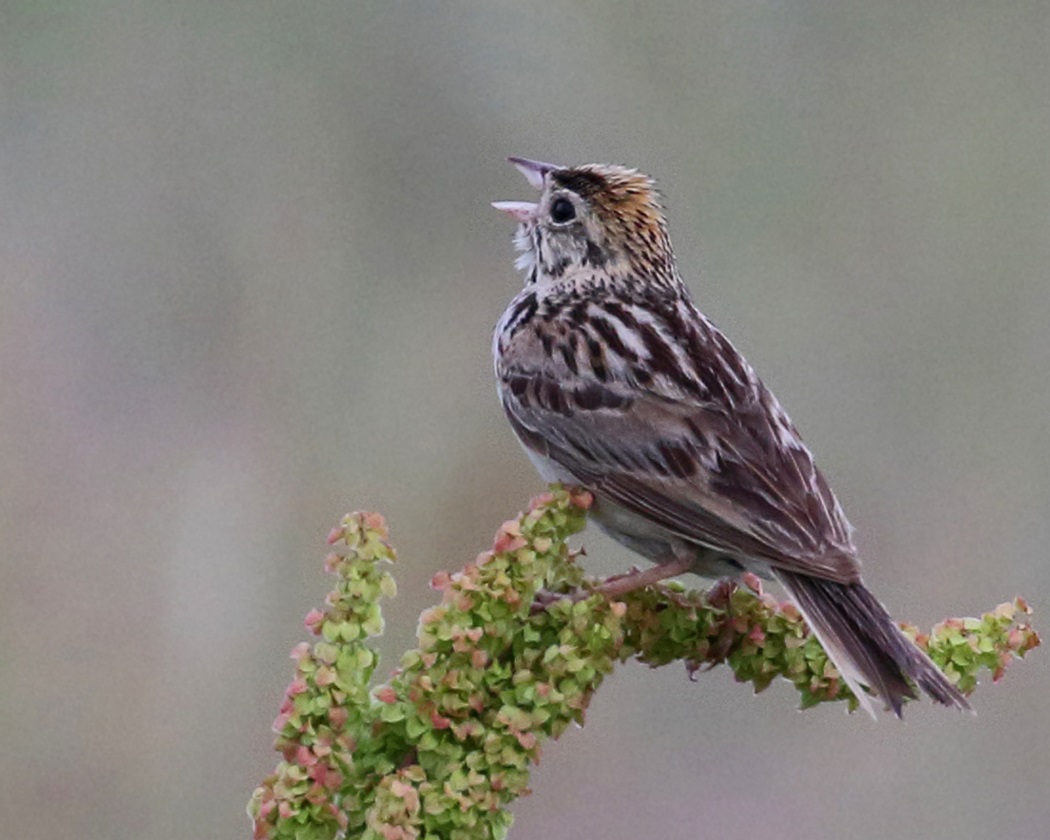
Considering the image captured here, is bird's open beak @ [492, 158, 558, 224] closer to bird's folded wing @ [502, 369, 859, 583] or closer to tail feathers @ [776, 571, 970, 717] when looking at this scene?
bird's folded wing @ [502, 369, 859, 583]

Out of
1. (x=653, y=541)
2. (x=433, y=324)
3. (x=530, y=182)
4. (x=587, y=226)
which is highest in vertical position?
(x=433, y=324)

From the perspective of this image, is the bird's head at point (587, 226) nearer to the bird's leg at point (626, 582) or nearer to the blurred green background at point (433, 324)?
the bird's leg at point (626, 582)

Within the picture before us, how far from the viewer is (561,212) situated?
15.4ft

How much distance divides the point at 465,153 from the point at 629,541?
14.4ft

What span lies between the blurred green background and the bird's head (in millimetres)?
2812

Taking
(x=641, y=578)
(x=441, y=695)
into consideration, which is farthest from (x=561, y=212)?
(x=441, y=695)

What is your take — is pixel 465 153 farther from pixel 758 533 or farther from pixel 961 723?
pixel 758 533

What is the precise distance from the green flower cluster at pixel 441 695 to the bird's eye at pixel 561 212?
162 cm

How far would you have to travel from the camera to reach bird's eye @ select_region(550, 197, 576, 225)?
4668 millimetres

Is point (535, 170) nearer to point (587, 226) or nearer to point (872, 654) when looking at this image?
point (587, 226)

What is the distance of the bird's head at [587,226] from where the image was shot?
15.3ft

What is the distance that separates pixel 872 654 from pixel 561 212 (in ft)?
5.47

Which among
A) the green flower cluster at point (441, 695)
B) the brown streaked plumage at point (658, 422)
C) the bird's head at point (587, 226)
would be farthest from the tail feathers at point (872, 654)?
the bird's head at point (587, 226)

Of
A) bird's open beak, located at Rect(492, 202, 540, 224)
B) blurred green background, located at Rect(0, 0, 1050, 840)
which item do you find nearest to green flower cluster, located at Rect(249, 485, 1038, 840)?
bird's open beak, located at Rect(492, 202, 540, 224)
